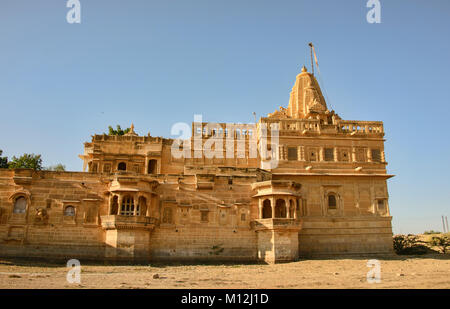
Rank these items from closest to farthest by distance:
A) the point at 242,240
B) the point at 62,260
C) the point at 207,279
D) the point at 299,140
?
the point at 207,279 < the point at 62,260 < the point at 242,240 < the point at 299,140

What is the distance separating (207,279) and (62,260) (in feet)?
34.5

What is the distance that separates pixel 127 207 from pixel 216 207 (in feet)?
18.3

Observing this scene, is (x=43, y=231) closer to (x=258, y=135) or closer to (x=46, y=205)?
(x=46, y=205)

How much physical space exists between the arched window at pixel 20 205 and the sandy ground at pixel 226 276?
298 centimetres

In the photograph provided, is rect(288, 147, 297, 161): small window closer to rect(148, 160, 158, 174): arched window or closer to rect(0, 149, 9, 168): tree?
rect(148, 160, 158, 174): arched window

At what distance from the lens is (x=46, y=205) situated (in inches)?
921

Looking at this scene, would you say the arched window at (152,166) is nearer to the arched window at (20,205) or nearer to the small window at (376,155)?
the arched window at (20,205)

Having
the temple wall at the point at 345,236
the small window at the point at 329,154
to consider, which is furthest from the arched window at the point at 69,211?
the small window at the point at 329,154

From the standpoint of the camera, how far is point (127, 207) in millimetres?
23219

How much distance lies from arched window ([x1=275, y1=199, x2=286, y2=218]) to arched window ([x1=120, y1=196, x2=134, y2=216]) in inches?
368

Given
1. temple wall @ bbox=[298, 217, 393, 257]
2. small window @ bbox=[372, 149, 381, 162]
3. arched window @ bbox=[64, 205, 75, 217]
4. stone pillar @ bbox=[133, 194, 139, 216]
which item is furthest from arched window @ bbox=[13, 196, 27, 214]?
small window @ bbox=[372, 149, 381, 162]

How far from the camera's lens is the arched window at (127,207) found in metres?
22.8

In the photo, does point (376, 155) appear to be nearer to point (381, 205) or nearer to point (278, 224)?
point (381, 205)
